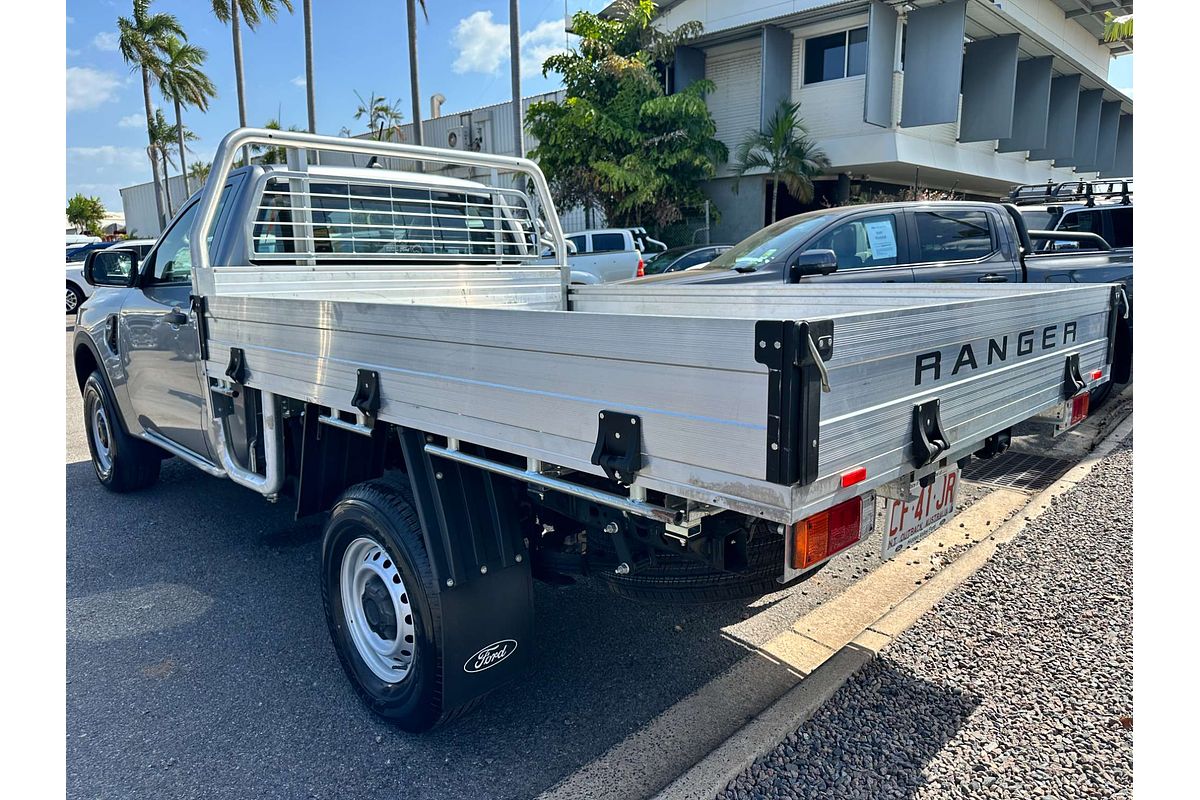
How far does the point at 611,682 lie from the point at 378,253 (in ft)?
9.05

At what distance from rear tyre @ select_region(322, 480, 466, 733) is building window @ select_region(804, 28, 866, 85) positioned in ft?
64.7

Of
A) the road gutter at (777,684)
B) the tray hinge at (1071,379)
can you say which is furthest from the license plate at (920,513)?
the tray hinge at (1071,379)

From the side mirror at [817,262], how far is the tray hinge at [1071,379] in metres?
3.31

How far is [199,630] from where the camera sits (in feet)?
12.2

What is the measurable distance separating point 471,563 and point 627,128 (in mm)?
18944

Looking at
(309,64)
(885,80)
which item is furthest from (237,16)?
(885,80)

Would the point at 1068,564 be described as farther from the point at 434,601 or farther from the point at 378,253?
the point at 378,253

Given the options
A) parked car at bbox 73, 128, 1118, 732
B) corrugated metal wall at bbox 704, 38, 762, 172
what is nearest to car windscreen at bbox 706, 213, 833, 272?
parked car at bbox 73, 128, 1118, 732

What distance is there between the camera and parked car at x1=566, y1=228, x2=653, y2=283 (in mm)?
16438

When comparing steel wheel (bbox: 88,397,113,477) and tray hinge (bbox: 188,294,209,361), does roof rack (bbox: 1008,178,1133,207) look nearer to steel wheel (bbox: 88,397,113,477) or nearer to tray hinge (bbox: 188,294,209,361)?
tray hinge (bbox: 188,294,209,361)

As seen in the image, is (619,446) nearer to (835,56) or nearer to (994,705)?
(994,705)

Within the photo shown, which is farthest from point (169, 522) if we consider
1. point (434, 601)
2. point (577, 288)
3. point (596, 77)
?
point (596, 77)

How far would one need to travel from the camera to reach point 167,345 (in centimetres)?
433

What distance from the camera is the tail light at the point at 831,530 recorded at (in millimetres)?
2061
